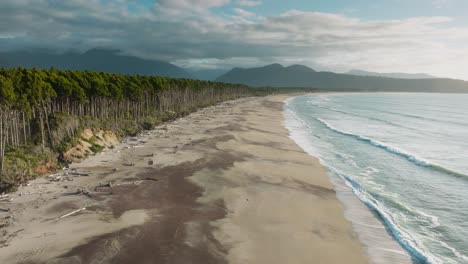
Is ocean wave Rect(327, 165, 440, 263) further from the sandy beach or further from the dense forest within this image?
the dense forest

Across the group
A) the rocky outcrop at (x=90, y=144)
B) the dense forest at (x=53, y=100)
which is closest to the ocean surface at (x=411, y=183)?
the rocky outcrop at (x=90, y=144)

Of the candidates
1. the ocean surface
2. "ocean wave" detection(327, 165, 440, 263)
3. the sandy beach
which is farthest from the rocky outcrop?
"ocean wave" detection(327, 165, 440, 263)

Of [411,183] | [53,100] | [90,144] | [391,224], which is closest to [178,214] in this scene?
[391,224]

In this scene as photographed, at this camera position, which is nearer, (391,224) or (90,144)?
(391,224)

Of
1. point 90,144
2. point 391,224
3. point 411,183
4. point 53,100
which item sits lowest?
point 411,183

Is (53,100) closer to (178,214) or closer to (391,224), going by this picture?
(178,214)

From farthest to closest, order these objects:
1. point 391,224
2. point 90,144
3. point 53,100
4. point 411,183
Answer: point 53,100
point 90,144
point 411,183
point 391,224

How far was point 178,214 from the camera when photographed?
57.8 ft

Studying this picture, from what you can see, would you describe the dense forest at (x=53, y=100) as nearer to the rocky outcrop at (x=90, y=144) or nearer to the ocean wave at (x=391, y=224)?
the rocky outcrop at (x=90, y=144)

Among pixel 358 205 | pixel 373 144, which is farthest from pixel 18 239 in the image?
pixel 373 144

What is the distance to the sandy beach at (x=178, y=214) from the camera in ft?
45.1

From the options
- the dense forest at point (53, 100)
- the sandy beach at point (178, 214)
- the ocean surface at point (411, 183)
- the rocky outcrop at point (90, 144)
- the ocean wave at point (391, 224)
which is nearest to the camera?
the sandy beach at point (178, 214)

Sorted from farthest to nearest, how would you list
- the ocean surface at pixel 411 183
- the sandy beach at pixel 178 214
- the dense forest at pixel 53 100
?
the dense forest at pixel 53 100 → the ocean surface at pixel 411 183 → the sandy beach at pixel 178 214

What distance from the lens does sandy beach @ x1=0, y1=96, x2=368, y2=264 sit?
13734 millimetres
